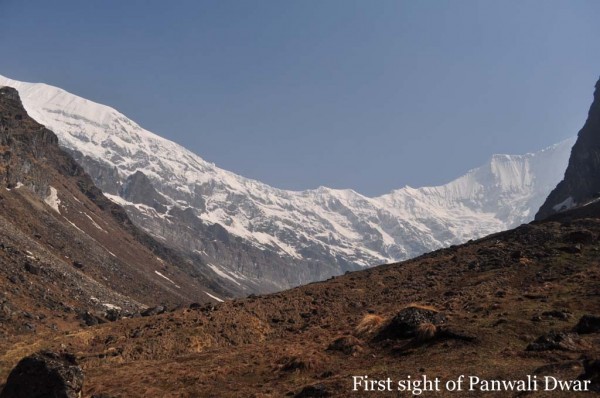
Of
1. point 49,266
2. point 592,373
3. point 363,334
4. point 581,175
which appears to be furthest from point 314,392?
point 581,175

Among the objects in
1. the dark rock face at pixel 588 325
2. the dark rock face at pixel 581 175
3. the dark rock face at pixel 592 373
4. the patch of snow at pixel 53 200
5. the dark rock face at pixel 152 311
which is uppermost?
the dark rock face at pixel 581 175

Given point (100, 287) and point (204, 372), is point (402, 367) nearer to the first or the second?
point (204, 372)

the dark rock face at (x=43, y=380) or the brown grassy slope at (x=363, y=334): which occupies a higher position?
the brown grassy slope at (x=363, y=334)

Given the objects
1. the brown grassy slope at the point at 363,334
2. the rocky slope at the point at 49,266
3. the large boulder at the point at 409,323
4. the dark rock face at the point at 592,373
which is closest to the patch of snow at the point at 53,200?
the rocky slope at the point at 49,266

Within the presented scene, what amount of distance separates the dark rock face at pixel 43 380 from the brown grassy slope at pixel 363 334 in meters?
2.17

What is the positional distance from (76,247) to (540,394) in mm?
152774

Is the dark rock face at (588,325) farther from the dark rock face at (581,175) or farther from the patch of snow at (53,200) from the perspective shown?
the patch of snow at (53,200)

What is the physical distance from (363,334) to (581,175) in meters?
172

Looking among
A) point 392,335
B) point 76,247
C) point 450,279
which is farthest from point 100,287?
point 392,335

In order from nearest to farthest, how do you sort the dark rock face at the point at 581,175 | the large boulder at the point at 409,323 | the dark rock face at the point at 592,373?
the dark rock face at the point at 592,373, the large boulder at the point at 409,323, the dark rock face at the point at 581,175

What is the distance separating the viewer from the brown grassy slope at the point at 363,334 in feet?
91.5

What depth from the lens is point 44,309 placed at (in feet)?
286

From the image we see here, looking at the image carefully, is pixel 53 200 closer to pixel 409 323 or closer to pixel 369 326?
pixel 369 326

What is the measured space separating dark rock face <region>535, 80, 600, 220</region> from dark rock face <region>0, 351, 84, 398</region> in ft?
529
